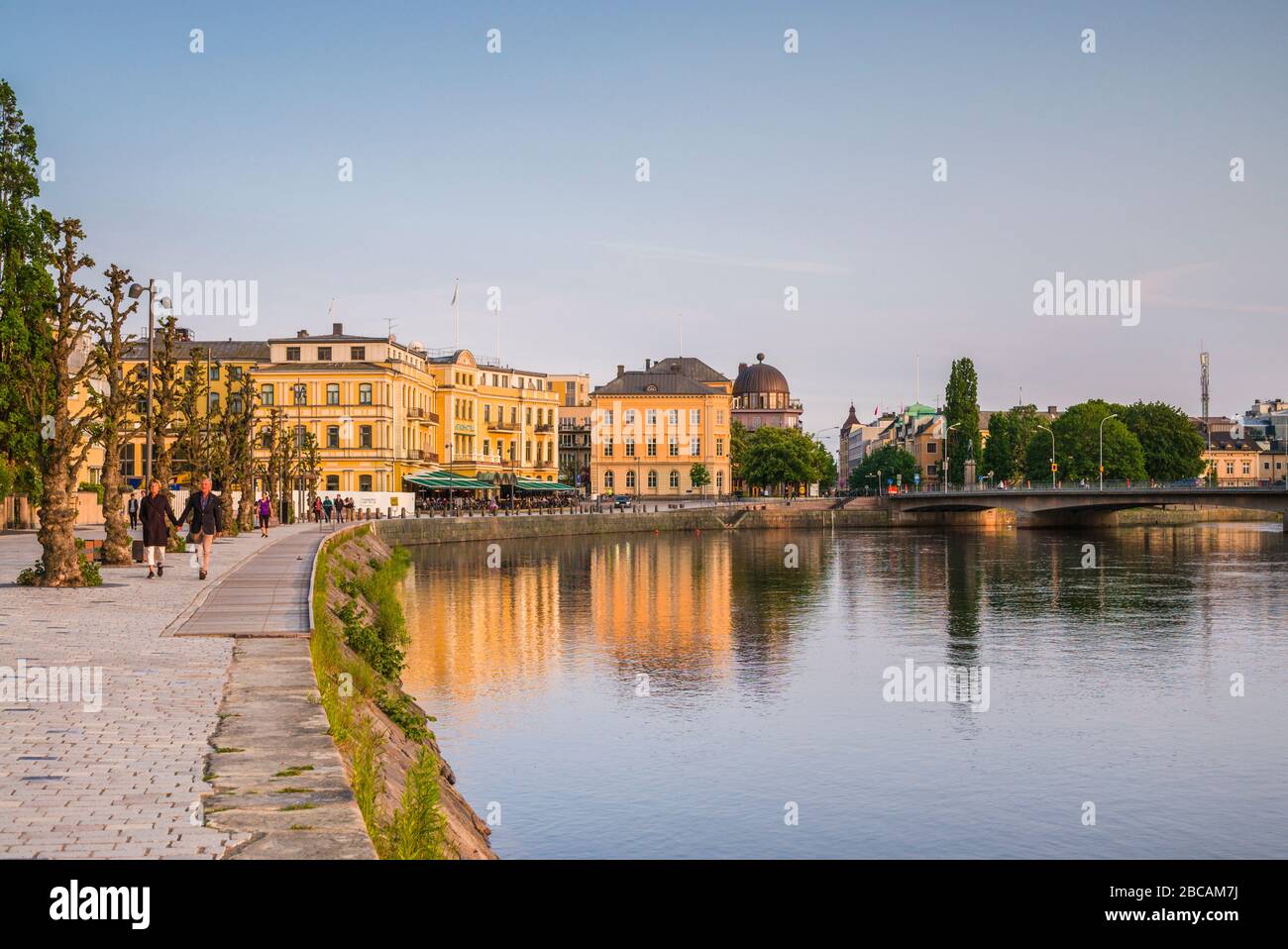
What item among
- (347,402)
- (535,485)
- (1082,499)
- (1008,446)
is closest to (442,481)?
(347,402)

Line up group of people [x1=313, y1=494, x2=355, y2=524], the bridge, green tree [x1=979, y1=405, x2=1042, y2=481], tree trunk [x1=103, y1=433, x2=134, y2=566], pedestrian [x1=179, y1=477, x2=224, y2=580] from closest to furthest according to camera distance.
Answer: pedestrian [x1=179, y1=477, x2=224, y2=580], tree trunk [x1=103, y1=433, x2=134, y2=566], group of people [x1=313, y1=494, x2=355, y2=524], the bridge, green tree [x1=979, y1=405, x2=1042, y2=481]

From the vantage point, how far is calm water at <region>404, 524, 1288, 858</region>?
1831cm

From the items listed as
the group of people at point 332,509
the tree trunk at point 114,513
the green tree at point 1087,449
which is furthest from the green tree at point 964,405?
the tree trunk at point 114,513

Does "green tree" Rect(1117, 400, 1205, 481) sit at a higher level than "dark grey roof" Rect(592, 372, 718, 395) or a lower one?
lower

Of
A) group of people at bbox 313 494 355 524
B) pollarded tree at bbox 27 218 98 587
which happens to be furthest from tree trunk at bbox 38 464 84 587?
group of people at bbox 313 494 355 524

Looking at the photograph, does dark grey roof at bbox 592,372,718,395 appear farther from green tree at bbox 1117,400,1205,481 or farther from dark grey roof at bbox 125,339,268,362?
green tree at bbox 1117,400,1205,481

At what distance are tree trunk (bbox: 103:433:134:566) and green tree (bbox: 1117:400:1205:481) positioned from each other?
481ft

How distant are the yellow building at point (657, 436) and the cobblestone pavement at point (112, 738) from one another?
12686cm

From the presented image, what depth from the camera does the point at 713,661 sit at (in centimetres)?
3412

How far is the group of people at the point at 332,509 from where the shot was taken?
84.3 m

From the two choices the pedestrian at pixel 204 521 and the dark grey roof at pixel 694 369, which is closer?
the pedestrian at pixel 204 521

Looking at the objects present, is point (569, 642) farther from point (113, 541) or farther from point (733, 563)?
point (733, 563)

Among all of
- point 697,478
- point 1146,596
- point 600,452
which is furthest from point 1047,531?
point 1146,596

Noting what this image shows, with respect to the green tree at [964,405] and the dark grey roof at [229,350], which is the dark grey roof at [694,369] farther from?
the dark grey roof at [229,350]
